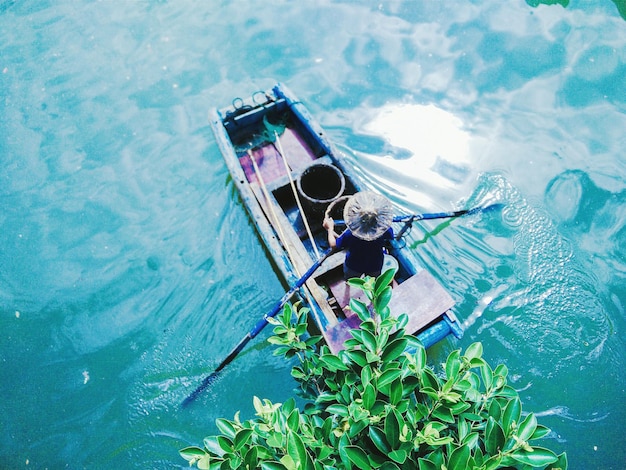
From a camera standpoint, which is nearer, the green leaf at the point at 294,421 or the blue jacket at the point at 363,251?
the green leaf at the point at 294,421

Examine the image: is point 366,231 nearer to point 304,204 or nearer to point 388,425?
point 304,204

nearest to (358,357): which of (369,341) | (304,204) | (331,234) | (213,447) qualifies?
(369,341)

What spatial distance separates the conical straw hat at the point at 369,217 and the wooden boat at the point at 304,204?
783 millimetres

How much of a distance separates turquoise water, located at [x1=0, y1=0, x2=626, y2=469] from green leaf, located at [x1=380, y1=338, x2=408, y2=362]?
289cm

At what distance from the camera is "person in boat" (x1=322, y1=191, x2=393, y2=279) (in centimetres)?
359

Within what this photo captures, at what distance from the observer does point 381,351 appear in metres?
2.26

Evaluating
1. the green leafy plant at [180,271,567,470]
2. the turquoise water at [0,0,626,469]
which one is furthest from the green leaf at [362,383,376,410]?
the turquoise water at [0,0,626,469]

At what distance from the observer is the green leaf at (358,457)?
6.21 feet

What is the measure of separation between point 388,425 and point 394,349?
453 millimetres

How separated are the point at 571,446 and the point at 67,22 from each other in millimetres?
11346

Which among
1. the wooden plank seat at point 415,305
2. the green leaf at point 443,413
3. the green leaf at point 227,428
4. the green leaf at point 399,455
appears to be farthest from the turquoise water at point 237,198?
the green leaf at point 399,455

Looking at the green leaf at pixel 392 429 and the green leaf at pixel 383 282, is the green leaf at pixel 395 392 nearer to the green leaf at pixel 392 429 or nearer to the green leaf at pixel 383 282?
the green leaf at pixel 392 429

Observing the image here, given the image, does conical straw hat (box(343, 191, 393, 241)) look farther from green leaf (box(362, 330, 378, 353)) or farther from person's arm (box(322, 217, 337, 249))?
green leaf (box(362, 330, 378, 353))

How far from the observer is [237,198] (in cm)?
619
